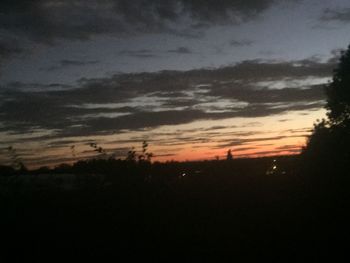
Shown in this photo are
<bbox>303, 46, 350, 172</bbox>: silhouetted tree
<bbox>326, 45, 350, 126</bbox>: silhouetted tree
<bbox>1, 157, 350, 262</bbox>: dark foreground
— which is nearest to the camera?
<bbox>1, 157, 350, 262</bbox>: dark foreground

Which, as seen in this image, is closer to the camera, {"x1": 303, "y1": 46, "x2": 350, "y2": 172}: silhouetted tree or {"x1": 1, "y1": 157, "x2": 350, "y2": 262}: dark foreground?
{"x1": 1, "y1": 157, "x2": 350, "y2": 262}: dark foreground

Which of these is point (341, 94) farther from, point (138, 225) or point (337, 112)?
point (138, 225)

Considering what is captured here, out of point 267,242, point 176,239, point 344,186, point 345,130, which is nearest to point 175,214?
point 176,239

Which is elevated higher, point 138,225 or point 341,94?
point 341,94

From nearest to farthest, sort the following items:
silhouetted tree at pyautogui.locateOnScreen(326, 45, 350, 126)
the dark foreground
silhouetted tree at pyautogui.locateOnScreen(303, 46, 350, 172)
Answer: the dark foreground, silhouetted tree at pyautogui.locateOnScreen(303, 46, 350, 172), silhouetted tree at pyautogui.locateOnScreen(326, 45, 350, 126)

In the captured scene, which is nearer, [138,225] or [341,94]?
[138,225]

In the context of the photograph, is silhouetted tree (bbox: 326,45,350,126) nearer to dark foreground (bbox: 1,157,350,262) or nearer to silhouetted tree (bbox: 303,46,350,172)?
silhouetted tree (bbox: 303,46,350,172)

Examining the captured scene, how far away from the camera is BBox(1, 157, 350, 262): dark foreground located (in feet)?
38.7

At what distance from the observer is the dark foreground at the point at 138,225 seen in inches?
465

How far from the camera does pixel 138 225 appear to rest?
13.4 meters

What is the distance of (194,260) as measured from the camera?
37.6 ft

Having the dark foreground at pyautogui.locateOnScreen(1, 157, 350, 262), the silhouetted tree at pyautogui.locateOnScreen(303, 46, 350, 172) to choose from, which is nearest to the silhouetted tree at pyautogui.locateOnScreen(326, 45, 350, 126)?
the silhouetted tree at pyautogui.locateOnScreen(303, 46, 350, 172)

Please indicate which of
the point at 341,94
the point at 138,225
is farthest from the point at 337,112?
the point at 138,225

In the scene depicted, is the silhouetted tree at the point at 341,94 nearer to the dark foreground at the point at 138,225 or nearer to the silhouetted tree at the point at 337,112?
the silhouetted tree at the point at 337,112
